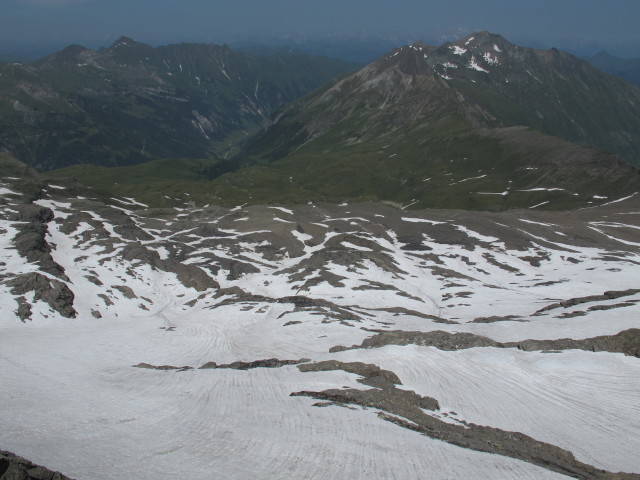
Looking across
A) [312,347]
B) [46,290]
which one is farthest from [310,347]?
[46,290]

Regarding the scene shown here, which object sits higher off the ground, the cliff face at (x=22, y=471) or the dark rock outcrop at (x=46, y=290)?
A: the cliff face at (x=22, y=471)

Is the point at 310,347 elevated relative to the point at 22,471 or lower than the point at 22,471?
lower

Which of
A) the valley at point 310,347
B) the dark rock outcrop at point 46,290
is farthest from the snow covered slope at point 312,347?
the dark rock outcrop at point 46,290

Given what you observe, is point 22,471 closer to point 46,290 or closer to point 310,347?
point 310,347

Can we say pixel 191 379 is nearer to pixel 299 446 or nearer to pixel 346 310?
pixel 299 446

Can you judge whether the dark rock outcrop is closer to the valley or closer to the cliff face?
the valley

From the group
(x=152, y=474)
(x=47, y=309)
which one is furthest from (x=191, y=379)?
(x=47, y=309)

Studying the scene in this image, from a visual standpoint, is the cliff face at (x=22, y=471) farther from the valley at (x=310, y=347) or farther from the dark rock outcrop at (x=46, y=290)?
the dark rock outcrop at (x=46, y=290)

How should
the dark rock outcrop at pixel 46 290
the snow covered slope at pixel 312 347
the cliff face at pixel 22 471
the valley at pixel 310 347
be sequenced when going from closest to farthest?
the cliff face at pixel 22 471, the valley at pixel 310 347, the snow covered slope at pixel 312 347, the dark rock outcrop at pixel 46 290

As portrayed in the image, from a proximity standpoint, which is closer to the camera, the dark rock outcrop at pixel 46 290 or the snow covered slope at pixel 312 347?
the snow covered slope at pixel 312 347
